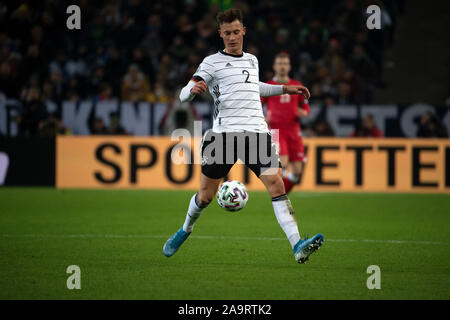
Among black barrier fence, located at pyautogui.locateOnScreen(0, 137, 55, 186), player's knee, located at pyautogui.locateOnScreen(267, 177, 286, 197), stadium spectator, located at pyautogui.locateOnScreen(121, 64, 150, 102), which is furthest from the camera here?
stadium spectator, located at pyautogui.locateOnScreen(121, 64, 150, 102)

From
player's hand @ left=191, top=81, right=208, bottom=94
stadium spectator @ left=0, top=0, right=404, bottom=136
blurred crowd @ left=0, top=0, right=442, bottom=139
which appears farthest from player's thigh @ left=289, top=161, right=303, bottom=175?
player's hand @ left=191, top=81, right=208, bottom=94

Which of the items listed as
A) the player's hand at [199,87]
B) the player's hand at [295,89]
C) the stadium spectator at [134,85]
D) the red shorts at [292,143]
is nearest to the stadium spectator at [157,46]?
the stadium spectator at [134,85]

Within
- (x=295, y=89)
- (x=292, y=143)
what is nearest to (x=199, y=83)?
(x=295, y=89)

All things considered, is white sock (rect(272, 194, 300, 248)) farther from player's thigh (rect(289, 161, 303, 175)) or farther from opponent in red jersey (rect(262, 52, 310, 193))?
player's thigh (rect(289, 161, 303, 175))

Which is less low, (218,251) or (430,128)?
(430,128)

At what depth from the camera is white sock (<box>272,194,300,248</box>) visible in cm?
663

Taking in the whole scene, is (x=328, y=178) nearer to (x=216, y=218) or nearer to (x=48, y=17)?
(x=216, y=218)

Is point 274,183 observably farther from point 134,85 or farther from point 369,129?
point 134,85

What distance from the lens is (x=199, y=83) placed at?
650 centimetres

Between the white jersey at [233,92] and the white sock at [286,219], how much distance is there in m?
0.62

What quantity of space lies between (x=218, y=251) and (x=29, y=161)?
8.85 meters

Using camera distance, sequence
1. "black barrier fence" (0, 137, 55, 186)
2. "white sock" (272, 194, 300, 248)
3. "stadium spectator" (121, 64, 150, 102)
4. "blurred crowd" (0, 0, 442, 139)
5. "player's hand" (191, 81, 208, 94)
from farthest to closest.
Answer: "blurred crowd" (0, 0, 442, 139), "stadium spectator" (121, 64, 150, 102), "black barrier fence" (0, 137, 55, 186), "white sock" (272, 194, 300, 248), "player's hand" (191, 81, 208, 94)
